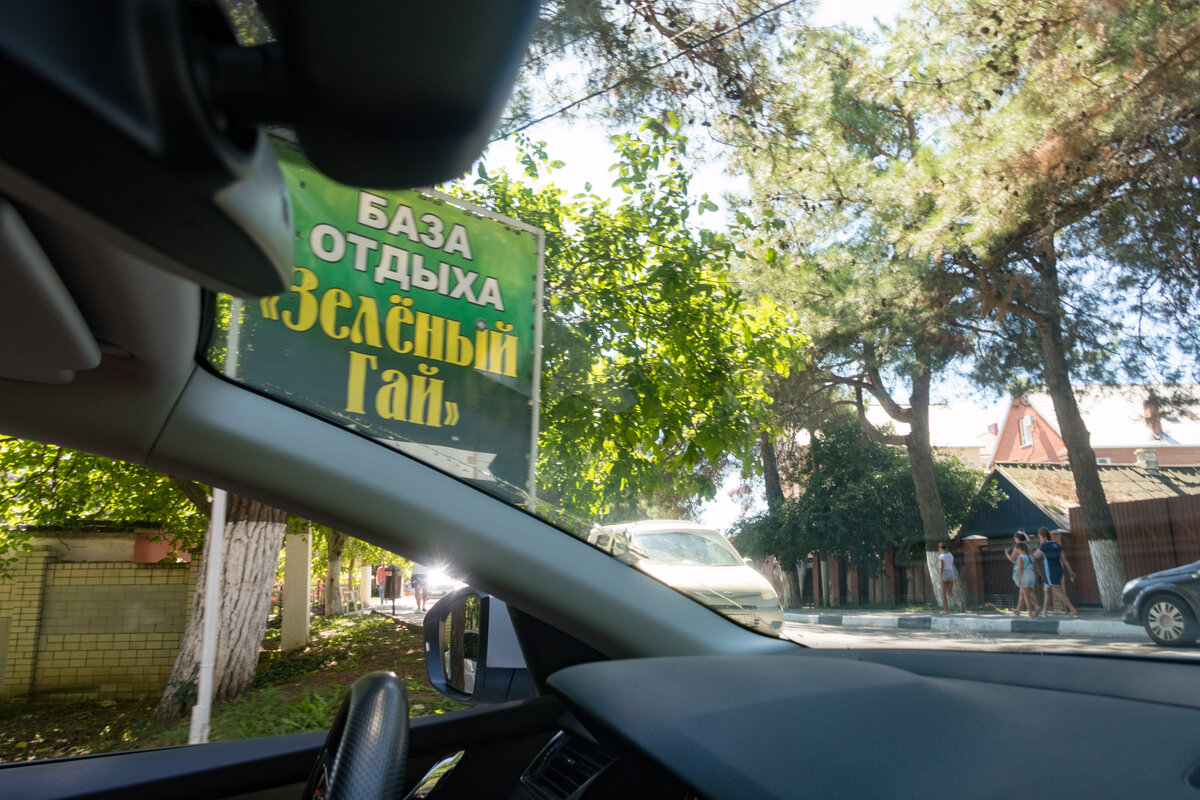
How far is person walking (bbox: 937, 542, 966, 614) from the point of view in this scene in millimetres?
1911

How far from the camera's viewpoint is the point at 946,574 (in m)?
1.92

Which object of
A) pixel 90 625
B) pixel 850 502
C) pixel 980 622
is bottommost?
pixel 90 625

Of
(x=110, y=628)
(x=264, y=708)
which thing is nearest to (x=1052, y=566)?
(x=264, y=708)

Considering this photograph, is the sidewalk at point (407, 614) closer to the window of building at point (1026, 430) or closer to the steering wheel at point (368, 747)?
the steering wheel at point (368, 747)

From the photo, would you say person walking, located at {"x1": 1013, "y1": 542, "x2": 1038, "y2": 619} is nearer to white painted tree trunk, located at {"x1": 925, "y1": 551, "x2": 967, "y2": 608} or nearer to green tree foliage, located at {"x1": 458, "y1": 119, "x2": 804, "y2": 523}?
white painted tree trunk, located at {"x1": 925, "y1": 551, "x2": 967, "y2": 608}

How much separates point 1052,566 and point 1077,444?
0.26 metres

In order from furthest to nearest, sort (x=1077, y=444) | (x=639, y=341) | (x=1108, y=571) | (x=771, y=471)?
(x=639, y=341) < (x=771, y=471) < (x=1077, y=444) < (x=1108, y=571)

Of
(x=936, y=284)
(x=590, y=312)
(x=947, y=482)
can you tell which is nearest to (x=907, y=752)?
(x=947, y=482)

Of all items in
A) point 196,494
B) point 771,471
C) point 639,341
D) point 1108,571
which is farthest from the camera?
point 196,494

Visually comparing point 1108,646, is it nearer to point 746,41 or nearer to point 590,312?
point 590,312

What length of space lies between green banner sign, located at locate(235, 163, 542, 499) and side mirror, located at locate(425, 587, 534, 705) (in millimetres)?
374

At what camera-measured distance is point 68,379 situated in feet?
4.70

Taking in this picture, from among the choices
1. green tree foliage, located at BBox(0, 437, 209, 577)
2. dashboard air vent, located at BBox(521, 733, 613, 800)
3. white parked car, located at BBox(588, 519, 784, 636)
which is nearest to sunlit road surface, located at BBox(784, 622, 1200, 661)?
white parked car, located at BBox(588, 519, 784, 636)

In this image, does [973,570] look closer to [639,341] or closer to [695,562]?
[695,562]
